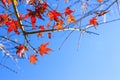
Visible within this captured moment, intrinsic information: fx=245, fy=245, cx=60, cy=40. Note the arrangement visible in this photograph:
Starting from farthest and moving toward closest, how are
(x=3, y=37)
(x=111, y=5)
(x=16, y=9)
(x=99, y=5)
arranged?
(x=3, y=37), (x=99, y=5), (x=111, y=5), (x=16, y=9)

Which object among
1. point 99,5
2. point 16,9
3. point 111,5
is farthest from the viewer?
point 99,5

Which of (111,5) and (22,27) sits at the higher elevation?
(111,5)

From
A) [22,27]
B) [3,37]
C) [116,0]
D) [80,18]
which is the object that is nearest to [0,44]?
[3,37]

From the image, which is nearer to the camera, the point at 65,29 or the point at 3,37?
the point at 65,29

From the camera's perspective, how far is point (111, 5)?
13.2 ft

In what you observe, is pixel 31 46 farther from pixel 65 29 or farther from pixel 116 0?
pixel 116 0

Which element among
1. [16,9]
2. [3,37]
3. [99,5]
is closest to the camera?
[16,9]

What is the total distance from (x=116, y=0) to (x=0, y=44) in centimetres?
212

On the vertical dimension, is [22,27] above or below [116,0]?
below

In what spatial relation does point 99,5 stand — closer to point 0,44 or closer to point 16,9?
point 16,9

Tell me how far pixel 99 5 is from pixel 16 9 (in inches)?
58.6

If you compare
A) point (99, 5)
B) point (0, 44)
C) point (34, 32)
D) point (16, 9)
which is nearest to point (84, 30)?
point (99, 5)

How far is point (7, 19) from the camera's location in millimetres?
4621

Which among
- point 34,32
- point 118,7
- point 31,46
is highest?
point 118,7
